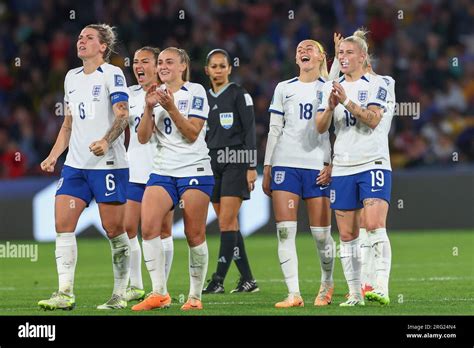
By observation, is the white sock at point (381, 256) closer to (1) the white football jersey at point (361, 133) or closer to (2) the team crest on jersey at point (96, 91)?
(1) the white football jersey at point (361, 133)

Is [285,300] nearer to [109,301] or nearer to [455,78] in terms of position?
[109,301]

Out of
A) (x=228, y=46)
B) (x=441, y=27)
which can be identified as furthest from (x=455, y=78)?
(x=228, y=46)

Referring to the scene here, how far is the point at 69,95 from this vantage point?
1041 cm

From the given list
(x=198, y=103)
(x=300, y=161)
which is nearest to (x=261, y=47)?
(x=300, y=161)

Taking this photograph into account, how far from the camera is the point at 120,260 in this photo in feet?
34.2

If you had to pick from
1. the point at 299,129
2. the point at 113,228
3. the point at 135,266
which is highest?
the point at 299,129

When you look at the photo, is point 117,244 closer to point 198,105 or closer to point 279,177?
point 198,105

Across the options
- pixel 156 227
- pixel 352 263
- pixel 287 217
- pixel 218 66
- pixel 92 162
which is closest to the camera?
pixel 156 227

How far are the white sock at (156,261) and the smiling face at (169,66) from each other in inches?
54.4

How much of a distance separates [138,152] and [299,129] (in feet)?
5.96

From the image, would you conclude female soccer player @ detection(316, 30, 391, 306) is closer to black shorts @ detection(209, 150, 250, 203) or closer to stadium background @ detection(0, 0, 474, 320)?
black shorts @ detection(209, 150, 250, 203)

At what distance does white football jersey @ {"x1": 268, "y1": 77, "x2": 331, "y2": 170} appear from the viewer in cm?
1076

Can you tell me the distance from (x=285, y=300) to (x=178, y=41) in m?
12.3

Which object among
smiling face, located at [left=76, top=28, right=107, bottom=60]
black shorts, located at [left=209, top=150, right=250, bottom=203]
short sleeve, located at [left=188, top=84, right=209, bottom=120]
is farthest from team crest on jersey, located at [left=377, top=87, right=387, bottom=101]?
smiling face, located at [left=76, top=28, right=107, bottom=60]
